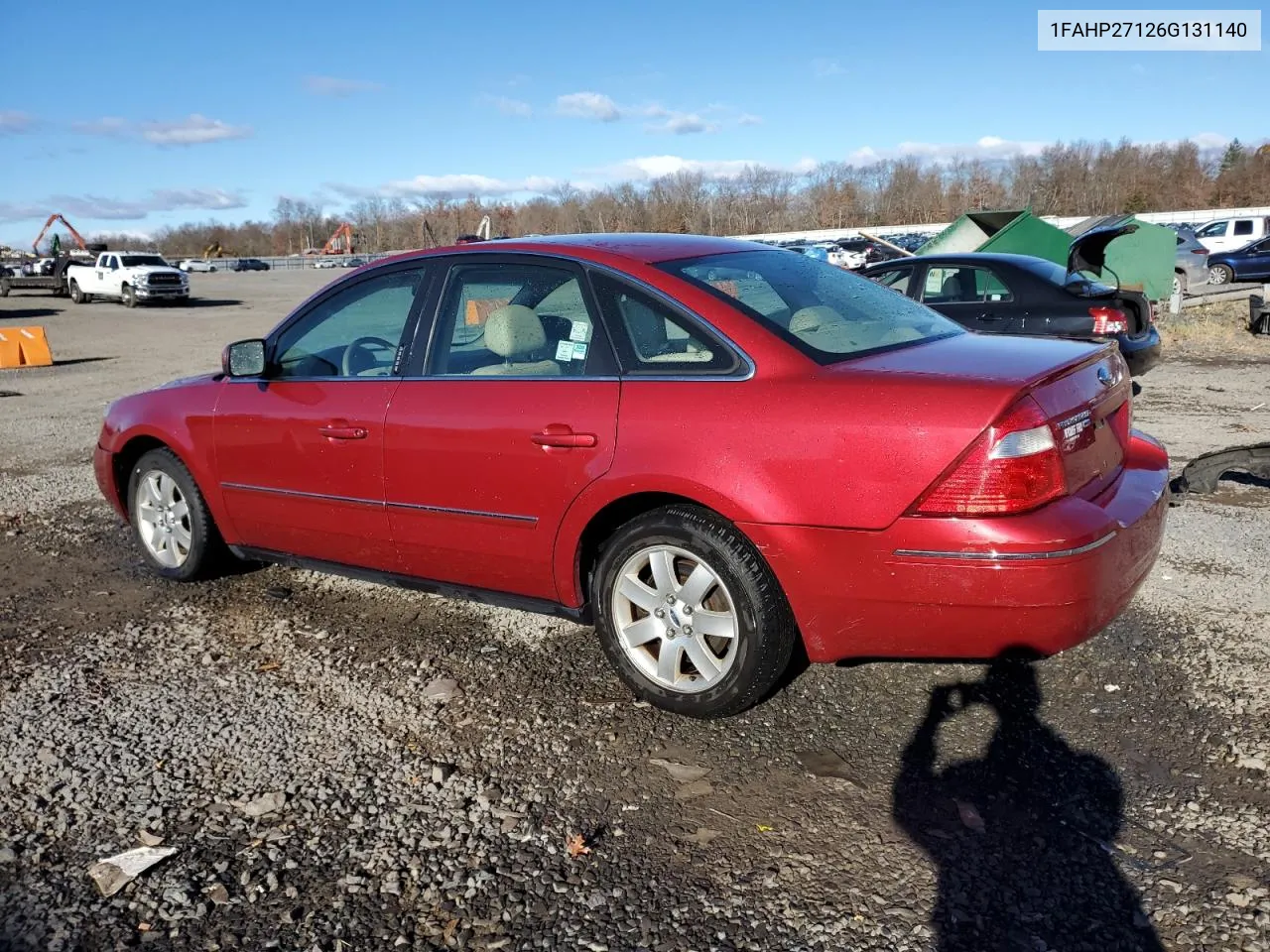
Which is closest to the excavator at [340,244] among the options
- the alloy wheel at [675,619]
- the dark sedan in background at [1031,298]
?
the dark sedan in background at [1031,298]

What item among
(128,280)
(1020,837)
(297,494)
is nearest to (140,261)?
(128,280)

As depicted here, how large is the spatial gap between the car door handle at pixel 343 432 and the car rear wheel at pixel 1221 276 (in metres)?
26.9

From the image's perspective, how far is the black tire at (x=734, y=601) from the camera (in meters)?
3.36

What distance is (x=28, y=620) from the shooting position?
4777 millimetres

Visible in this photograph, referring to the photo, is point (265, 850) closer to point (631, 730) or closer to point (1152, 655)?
point (631, 730)

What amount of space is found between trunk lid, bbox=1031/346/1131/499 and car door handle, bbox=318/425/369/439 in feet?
8.50

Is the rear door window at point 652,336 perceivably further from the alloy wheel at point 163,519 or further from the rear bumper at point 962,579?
the alloy wheel at point 163,519

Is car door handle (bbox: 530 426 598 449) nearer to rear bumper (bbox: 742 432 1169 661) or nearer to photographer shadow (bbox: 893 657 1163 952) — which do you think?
rear bumper (bbox: 742 432 1169 661)

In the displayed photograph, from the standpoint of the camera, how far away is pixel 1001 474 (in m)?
2.98

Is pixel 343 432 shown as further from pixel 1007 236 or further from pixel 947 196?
pixel 947 196

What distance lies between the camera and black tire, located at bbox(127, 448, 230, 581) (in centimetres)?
510

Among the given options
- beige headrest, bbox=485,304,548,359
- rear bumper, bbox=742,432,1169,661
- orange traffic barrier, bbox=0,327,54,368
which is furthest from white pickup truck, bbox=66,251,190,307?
rear bumper, bbox=742,432,1169,661

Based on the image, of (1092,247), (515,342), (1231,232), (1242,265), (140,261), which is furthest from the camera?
(140,261)

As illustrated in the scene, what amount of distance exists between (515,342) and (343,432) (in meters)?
0.88
